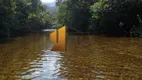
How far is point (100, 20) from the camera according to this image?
36750 mm

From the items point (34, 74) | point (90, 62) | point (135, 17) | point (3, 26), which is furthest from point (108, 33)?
point (34, 74)

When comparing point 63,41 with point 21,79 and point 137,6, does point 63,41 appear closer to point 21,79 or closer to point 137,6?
point 21,79

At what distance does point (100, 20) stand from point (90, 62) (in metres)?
25.8

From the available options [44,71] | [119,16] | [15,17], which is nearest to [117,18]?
[119,16]

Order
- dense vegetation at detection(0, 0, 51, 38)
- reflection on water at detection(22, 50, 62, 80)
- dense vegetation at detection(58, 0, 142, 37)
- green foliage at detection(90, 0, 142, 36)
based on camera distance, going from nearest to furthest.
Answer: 1. reflection on water at detection(22, 50, 62, 80)
2. dense vegetation at detection(0, 0, 51, 38)
3. dense vegetation at detection(58, 0, 142, 37)
4. green foliage at detection(90, 0, 142, 36)

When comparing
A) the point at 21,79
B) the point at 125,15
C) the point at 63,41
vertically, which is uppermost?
the point at 125,15

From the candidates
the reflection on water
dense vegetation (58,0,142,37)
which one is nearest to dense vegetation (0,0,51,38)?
dense vegetation (58,0,142,37)

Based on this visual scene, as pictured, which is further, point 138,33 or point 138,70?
point 138,33

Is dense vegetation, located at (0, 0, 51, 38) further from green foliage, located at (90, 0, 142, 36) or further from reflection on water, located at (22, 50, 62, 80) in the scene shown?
reflection on water, located at (22, 50, 62, 80)

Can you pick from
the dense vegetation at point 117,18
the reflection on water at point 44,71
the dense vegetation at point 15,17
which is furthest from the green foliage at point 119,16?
the reflection on water at point 44,71

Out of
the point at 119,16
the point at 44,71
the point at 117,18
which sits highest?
the point at 119,16

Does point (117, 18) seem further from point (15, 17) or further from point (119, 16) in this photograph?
point (15, 17)

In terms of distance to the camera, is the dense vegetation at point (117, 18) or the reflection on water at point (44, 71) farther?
the dense vegetation at point (117, 18)

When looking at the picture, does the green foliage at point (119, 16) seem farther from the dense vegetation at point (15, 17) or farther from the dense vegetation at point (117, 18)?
the dense vegetation at point (15, 17)
